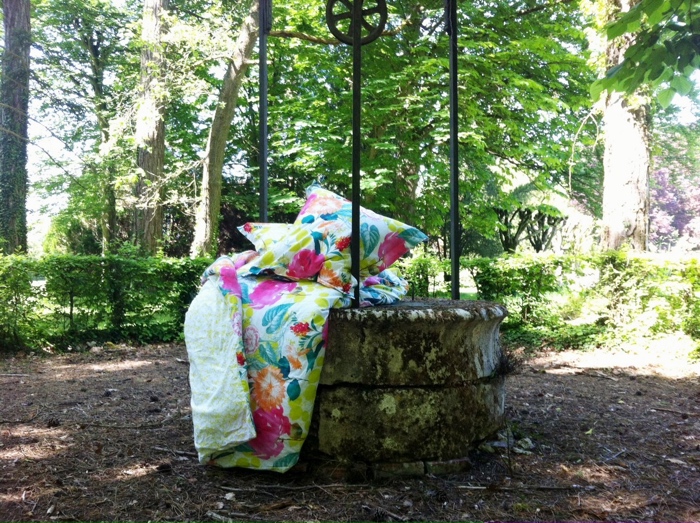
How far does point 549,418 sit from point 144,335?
582 cm

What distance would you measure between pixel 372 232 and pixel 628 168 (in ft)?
20.8

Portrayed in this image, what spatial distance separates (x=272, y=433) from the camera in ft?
9.07

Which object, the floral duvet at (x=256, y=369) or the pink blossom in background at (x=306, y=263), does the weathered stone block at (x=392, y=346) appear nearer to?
the floral duvet at (x=256, y=369)

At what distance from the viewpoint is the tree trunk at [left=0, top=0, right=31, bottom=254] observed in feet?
35.9

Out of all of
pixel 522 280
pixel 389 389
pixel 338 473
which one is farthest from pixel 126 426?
pixel 522 280

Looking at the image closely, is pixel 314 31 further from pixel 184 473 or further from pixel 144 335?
pixel 184 473

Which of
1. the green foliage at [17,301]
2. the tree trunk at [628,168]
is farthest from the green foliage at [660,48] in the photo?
the green foliage at [17,301]

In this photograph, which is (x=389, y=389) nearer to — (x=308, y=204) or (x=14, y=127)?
(x=308, y=204)

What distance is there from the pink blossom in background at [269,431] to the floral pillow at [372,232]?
89 cm

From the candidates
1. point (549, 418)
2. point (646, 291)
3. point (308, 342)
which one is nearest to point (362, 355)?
point (308, 342)

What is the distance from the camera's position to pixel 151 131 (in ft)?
33.3

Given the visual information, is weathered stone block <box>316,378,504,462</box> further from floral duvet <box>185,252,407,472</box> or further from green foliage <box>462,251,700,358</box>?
green foliage <box>462,251,700,358</box>

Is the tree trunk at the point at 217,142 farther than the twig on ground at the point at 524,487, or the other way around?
the tree trunk at the point at 217,142

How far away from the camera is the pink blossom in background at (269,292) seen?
2.93 m
